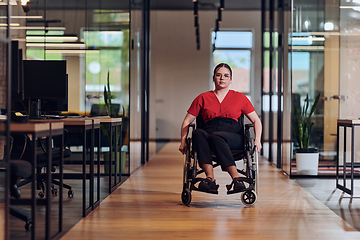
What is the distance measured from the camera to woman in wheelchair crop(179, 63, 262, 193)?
10.4 ft

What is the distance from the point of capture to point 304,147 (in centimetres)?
481

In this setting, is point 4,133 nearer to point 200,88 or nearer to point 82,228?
point 82,228

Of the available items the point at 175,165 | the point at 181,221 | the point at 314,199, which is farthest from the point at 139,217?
the point at 175,165

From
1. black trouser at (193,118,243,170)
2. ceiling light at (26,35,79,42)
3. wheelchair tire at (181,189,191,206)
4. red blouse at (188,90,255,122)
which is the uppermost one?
ceiling light at (26,35,79,42)

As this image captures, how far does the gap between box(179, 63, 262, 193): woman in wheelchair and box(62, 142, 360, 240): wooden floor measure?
0.29 meters

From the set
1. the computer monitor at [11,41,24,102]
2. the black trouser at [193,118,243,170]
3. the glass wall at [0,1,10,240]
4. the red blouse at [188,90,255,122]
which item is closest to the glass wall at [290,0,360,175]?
the red blouse at [188,90,255,122]

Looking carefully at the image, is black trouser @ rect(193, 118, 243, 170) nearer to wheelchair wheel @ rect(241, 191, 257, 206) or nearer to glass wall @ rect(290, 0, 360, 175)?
wheelchair wheel @ rect(241, 191, 257, 206)

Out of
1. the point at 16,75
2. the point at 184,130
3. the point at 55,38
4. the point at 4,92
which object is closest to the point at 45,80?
the point at 16,75

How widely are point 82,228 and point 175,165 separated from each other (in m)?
3.44

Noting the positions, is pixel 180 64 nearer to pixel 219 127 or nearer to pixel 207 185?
pixel 219 127

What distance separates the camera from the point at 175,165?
5.97 metres

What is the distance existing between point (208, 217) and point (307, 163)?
227cm

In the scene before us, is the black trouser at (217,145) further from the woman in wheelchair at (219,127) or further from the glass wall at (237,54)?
the glass wall at (237,54)

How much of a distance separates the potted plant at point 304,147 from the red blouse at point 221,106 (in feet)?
5.33
